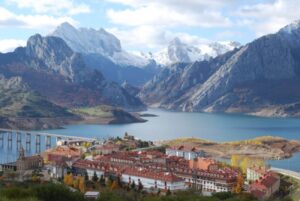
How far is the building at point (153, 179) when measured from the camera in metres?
47.1

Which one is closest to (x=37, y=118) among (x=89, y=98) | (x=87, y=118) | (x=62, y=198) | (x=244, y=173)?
(x=87, y=118)

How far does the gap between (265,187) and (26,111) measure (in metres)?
105

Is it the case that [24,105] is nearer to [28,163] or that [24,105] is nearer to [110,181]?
[28,163]

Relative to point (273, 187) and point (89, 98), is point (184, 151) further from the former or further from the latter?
point (89, 98)

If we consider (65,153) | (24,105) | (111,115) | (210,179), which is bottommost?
(210,179)

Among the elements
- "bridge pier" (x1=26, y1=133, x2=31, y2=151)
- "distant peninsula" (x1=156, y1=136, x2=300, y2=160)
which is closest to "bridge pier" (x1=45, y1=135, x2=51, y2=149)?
"bridge pier" (x1=26, y1=133, x2=31, y2=151)

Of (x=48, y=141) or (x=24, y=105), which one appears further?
(x=24, y=105)

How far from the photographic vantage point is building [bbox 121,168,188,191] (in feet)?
155

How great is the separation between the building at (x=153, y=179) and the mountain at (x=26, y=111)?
83.6m

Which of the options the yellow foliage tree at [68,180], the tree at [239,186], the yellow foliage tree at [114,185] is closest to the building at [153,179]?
the yellow foliage tree at [114,185]

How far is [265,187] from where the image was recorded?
4606cm

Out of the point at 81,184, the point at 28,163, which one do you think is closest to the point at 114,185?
the point at 81,184

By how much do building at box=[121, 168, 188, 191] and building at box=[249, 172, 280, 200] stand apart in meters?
5.62

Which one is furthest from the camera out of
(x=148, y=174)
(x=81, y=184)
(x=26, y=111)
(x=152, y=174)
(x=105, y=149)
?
(x=26, y=111)
